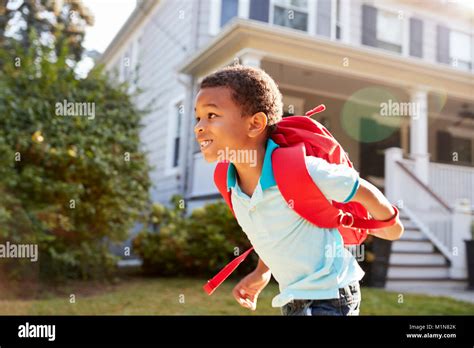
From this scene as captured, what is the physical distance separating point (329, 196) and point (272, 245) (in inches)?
11.5

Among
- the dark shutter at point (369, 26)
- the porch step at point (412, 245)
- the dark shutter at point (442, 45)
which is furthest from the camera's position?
the dark shutter at point (442, 45)

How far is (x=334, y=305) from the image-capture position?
1.56 m

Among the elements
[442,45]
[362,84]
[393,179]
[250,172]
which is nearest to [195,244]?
[393,179]

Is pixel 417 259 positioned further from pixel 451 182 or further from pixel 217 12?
pixel 217 12

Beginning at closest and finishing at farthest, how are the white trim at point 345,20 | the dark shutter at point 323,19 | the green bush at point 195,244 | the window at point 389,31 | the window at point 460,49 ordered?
the green bush at point 195,244 < the dark shutter at point 323,19 < the white trim at point 345,20 < the window at point 389,31 < the window at point 460,49

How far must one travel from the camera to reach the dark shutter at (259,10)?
833cm

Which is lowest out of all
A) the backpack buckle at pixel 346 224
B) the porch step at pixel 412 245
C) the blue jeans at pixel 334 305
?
the porch step at pixel 412 245

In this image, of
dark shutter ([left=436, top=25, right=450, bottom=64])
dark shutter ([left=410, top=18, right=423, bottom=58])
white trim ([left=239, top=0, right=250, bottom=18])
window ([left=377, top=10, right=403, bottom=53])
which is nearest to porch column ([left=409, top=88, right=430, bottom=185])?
window ([left=377, top=10, right=403, bottom=53])

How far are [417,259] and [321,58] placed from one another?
3309 millimetres

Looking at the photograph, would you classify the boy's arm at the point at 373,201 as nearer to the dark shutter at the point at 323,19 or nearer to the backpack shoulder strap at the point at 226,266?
the backpack shoulder strap at the point at 226,266

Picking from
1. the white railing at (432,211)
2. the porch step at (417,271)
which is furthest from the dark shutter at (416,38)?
the porch step at (417,271)

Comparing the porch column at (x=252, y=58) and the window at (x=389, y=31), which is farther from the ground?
the window at (x=389, y=31)

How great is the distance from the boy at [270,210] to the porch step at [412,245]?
5.31m

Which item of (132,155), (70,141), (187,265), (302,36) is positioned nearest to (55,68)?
(70,141)
